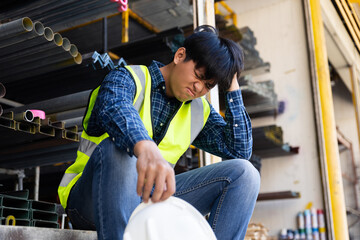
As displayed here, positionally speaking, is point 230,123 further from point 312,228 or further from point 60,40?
point 312,228

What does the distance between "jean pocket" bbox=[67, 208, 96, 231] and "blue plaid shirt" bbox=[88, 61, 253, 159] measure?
0.98 ft

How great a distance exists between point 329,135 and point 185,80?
3.49m

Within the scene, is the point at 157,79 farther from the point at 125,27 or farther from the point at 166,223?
the point at 125,27

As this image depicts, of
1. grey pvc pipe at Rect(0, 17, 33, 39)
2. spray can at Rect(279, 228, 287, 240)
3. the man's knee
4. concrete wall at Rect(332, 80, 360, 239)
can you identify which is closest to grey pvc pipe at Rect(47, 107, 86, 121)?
grey pvc pipe at Rect(0, 17, 33, 39)

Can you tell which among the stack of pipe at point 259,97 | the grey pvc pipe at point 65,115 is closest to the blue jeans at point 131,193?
the grey pvc pipe at point 65,115

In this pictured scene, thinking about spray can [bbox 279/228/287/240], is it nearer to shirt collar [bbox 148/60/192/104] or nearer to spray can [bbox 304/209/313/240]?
spray can [bbox 304/209/313/240]

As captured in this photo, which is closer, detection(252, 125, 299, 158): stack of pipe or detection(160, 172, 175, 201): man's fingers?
detection(160, 172, 175, 201): man's fingers

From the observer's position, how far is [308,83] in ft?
17.3

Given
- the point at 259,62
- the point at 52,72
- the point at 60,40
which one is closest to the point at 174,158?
the point at 60,40

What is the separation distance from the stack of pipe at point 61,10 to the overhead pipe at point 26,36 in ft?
1.51

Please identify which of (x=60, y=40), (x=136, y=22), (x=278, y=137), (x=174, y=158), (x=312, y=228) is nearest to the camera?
(x=174, y=158)

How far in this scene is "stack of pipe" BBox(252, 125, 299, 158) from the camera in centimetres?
488

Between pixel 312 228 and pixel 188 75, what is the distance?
3.45 m

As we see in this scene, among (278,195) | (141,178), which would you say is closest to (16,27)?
(141,178)
